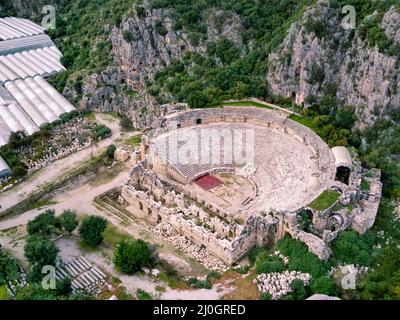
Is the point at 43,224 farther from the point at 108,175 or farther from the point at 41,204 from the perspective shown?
the point at 108,175

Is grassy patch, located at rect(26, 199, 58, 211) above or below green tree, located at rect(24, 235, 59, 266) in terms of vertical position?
below

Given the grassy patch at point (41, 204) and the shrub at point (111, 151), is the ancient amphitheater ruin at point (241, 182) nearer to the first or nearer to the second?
the shrub at point (111, 151)

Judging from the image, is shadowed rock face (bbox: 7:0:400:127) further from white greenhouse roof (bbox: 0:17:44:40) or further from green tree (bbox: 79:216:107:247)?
white greenhouse roof (bbox: 0:17:44:40)

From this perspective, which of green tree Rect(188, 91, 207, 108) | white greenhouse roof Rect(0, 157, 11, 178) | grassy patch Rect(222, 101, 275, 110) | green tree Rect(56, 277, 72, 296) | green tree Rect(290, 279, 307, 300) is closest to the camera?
green tree Rect(290, 279, 307, 300)

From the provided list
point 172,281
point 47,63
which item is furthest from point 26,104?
point 172,281

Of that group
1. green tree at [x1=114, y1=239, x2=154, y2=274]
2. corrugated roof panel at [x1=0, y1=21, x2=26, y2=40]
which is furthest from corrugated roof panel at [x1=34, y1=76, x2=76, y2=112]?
green tree at [x1=114, y1=239, x2=154, y2=274]

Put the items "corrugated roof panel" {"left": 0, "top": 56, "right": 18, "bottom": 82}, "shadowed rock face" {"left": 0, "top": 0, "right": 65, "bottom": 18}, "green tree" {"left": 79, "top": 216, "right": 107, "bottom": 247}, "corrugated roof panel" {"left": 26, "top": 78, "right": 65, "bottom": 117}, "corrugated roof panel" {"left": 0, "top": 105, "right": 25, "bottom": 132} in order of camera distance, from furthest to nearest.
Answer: "shadowed rock face" {"left": 0, "top": 0, "right": 65, "bottom": 18}, "corrugated roof panel" {"left": 0, "top": 56, "right": 18, "bottom": 82}, "corrugated roof panel" {"left": 26, "top": 78, "right": 65, "bottom": 117}, "corrugated roof panel" {"left": 0, "top": 105, "right": 25, "bottom": 132}, "green tree" {"left": 79, "top": 216, "right": 107, "bottom": 247}

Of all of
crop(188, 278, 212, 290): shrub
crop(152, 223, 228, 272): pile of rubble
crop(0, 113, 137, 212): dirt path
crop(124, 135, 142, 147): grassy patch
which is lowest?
crop(152, 223, 228, 272): pile of rubble

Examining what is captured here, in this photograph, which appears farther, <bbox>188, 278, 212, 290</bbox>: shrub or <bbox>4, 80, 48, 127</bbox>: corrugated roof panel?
<bbox>4, 80, 48, 127</bbox>: corrugated roof panel
